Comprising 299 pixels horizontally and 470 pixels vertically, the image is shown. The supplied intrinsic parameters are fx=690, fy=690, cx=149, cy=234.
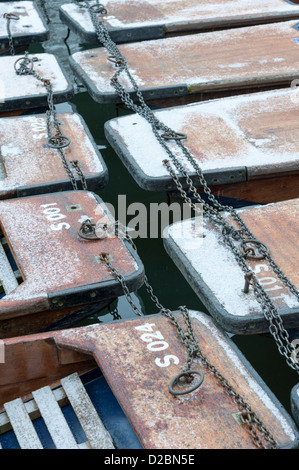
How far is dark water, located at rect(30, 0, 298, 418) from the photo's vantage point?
153 inches

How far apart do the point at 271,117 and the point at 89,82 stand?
4.82 ft

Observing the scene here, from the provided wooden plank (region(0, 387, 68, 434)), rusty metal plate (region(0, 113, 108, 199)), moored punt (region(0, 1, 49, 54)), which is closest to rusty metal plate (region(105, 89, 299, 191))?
rusty metal plate (region(0, 113, 108, 199))

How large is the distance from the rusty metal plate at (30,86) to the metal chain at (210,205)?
42 centimetres

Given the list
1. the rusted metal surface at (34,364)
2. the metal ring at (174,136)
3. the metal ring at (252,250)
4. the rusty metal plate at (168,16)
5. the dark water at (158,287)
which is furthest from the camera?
the rusty metal plate at (168,16)

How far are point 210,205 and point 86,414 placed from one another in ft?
5.89

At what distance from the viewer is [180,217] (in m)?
4.70

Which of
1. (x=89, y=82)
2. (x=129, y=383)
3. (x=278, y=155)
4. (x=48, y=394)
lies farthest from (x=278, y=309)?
(x=89, y=82)

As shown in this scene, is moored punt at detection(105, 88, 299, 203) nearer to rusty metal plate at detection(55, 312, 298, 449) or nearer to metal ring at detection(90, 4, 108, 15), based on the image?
rusty metal plate at detection(55, 312, 298, 449)

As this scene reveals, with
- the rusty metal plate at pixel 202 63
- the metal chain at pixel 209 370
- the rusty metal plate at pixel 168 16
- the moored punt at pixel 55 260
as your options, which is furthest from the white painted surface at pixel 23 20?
the metal chain at pixel 209 370

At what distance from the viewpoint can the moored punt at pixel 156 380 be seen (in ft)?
8.68

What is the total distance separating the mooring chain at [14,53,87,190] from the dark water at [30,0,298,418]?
0.84m

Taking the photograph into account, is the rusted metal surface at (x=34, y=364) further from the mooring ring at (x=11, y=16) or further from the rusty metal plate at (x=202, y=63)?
the mooring ring at (x=11, y=16)

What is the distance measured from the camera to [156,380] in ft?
9.40
